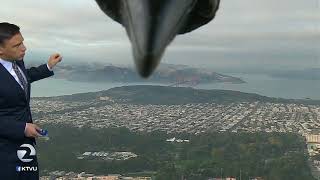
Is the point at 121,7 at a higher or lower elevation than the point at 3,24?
lower

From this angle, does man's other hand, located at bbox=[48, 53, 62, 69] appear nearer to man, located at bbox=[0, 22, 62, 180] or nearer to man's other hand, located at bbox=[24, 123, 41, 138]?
man, located at bbox=[0, 22, 62, 180]

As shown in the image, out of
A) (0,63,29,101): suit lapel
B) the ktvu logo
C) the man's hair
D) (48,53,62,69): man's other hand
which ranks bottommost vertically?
the ktvu logo

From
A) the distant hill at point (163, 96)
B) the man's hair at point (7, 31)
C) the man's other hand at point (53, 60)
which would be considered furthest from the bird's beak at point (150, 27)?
the distant hill at point (163, 96)

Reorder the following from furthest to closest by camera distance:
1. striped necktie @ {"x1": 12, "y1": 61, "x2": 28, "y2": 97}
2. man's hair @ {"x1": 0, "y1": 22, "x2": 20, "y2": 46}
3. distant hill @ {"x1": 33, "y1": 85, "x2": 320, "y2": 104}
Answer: distant hill @ {"x1": 33, "y1": 85, "x2": 320, "y2": 104}, striped necktie @ {"x1": 12, "y1": 61, "x2": 28, "y2": 97}, man's hair @ {"x1": 0, "y1": 22, "x2": 20, "y2": 46}

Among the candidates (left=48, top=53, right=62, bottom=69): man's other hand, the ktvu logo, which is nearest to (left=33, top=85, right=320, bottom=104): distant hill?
(left=48, top=53, right=62, bottom=69): man's other hand

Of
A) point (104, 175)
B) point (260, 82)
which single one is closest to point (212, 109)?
point (260, 82)

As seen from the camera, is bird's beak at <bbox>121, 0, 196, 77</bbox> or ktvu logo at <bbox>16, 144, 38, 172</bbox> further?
ktvu logo at <bbox>16, 144, 38, 172</bbox>

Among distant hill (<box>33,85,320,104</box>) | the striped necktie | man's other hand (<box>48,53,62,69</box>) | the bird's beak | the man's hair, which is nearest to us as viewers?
the bird's beak

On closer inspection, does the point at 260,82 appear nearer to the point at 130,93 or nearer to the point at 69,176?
the point at 130,93

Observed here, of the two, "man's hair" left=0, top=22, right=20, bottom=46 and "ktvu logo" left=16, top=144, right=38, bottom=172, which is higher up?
"man's hair" left=0, top=22, right=20, bottom=46
